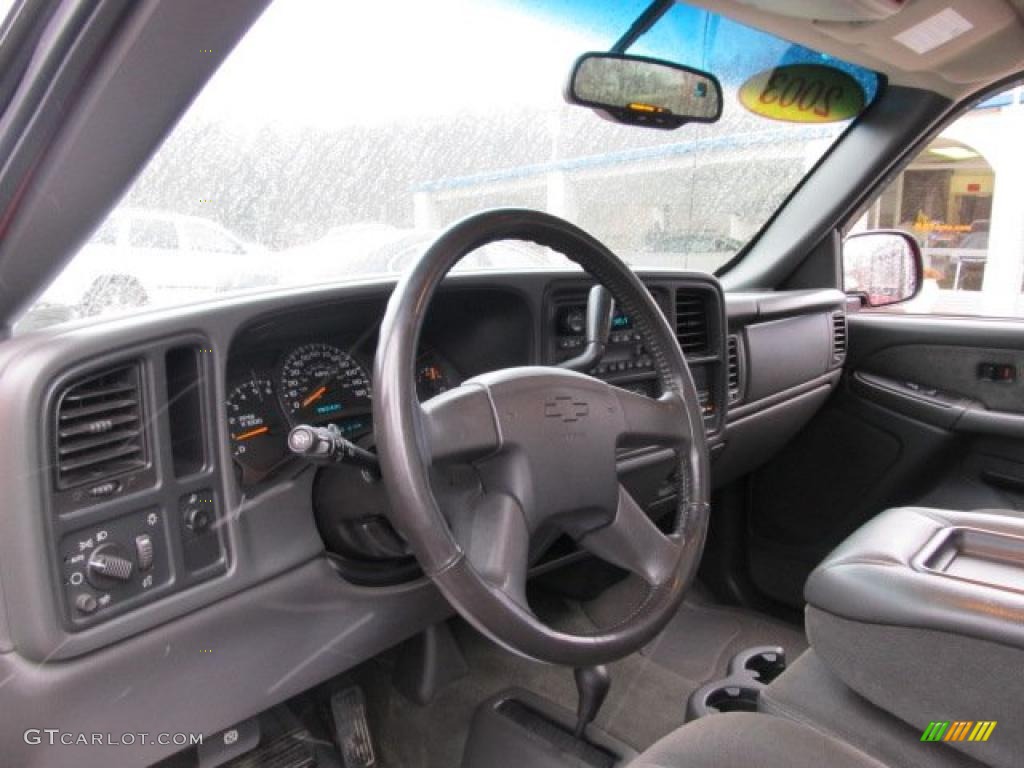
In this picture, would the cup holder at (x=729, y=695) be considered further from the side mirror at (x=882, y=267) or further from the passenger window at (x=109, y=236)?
the side mirror at (x=882, y=267)

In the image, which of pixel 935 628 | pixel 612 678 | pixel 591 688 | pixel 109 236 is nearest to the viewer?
pixel 935 628

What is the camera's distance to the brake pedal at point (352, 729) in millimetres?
1878

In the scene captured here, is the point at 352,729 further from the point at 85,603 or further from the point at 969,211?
the point at 969,211

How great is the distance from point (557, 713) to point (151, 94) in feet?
5.00

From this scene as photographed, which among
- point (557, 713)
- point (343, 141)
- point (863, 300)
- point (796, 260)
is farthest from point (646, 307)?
point (863, 300)

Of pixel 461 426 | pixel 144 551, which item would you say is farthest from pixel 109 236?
pixel 461 426

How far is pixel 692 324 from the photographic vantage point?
2.27 m

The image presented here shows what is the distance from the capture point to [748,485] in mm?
3006

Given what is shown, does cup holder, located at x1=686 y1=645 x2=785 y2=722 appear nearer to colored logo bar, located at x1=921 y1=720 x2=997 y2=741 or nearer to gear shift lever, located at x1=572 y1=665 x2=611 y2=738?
gear shift lever, located at x1=572 y1=665 x2=611 y2=738

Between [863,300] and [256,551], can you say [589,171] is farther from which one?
[256,551]

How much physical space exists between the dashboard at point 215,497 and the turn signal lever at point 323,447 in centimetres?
16

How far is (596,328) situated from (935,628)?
3.02 ft

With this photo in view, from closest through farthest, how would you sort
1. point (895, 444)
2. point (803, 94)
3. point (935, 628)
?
point (935, 628) → point (803, 94) → point (895, 444)

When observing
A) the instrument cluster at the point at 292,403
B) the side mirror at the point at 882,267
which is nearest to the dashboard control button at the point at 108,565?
the instrument cluster at the point at 292,403
